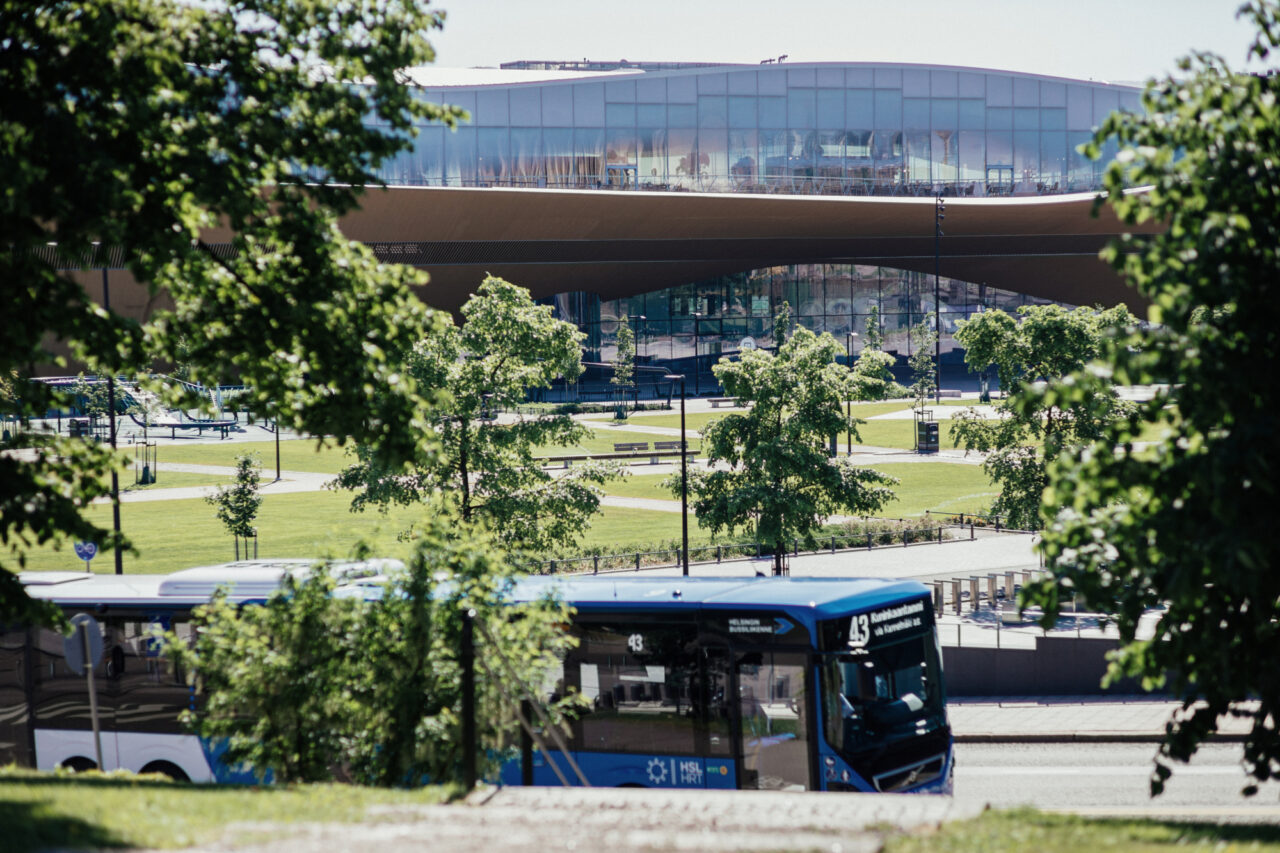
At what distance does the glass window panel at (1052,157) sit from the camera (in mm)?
77438

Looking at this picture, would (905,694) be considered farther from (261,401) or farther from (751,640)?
(261,401)

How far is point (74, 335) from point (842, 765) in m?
7.72

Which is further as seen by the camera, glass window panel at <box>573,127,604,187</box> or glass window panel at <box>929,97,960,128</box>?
glass window panel at <box>929,97,960,128</box>

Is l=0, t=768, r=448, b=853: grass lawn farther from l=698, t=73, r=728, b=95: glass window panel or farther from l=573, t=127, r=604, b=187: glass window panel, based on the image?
l=698, t=73, r=728, b=95: glass window panel

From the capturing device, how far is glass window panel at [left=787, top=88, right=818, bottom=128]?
2813 inches

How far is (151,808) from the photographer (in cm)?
734

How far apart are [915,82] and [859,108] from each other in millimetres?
4270

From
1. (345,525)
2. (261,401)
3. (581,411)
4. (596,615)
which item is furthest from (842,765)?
(581,411)

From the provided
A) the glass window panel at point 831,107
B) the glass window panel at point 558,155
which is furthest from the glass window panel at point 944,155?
the glass window panel at point 558,155

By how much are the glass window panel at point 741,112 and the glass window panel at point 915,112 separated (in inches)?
396

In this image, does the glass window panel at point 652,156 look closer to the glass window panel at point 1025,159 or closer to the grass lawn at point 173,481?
the glass window panel at point 1025,159

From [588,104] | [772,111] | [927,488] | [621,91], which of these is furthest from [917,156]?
[927,488]

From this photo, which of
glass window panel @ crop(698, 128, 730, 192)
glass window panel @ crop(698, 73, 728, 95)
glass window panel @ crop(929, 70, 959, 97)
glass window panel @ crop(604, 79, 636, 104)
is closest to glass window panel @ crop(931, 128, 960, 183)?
glass window panel @ crop(929, 70, 959, 97)

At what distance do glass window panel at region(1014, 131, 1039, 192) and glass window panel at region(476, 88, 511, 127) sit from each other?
32442 millimetres
